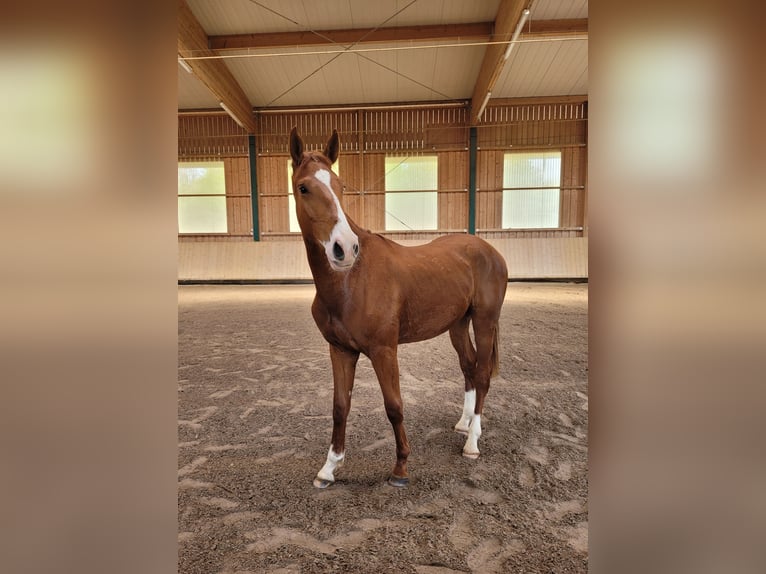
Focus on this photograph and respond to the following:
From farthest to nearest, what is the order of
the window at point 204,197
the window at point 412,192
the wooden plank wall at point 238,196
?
the window at point 204,197 < the wooden plank wall at point 238,196 < the window at point 412,192

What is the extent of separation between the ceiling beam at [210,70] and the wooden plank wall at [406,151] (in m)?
0.89

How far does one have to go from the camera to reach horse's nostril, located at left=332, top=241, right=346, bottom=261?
5.09 ft

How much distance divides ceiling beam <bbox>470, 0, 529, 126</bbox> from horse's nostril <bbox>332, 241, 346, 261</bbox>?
23.0 feet

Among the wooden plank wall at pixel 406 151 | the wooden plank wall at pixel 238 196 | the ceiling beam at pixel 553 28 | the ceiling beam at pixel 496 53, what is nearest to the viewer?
the ceiling beam at pixel 496 53

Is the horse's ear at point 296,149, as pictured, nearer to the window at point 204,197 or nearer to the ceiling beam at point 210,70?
the ceiling beam at point 210,70

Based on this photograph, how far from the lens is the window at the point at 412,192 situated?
12.1 meters

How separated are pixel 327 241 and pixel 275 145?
11935 millimetres

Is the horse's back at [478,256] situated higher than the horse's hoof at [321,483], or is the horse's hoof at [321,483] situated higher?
the horse's back at [478,256]

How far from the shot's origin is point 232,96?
10.7 metres

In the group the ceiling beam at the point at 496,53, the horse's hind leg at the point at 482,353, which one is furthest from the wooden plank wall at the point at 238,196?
the horse's hind leg at the point at 482,353

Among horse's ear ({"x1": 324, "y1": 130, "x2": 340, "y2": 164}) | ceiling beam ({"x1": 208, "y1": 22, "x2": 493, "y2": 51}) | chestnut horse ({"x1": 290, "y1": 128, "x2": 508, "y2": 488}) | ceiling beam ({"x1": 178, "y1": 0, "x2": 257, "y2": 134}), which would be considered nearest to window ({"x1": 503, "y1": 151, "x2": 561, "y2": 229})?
ceiling beam ({"x1": 208, "y1": 22, "x2": 493, "y2": 51})

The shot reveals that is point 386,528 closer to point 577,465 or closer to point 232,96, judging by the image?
point 577,465

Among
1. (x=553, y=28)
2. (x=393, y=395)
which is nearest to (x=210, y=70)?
(x=553, y=28)
